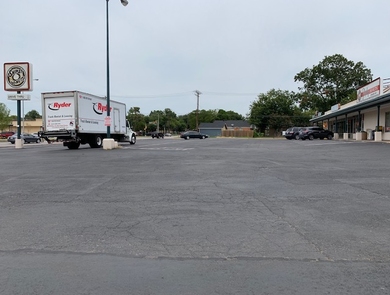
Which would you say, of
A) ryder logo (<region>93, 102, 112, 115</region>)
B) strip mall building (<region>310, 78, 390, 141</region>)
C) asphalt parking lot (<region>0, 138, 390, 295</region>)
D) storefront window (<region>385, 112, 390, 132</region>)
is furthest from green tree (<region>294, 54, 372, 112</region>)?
asphalt parking lot (<region>0, 138, 390, 295</region>)

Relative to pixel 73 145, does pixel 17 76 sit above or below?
above

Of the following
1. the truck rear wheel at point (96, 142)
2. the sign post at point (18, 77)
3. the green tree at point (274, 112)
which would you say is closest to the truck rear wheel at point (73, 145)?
the truck rear wheel at point (96, 142)

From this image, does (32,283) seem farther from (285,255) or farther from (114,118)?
(114,118)

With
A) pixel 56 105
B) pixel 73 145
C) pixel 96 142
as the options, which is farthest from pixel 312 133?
pixel 56 105

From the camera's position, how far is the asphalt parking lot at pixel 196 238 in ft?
11.5

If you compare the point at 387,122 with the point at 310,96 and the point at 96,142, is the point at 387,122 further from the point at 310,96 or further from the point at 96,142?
the point at 310,96

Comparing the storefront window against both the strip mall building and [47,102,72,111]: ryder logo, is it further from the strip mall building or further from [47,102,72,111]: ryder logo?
[47,102,72,111]: ryder logo

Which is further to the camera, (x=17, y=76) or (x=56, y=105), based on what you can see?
(x=17, y=76)

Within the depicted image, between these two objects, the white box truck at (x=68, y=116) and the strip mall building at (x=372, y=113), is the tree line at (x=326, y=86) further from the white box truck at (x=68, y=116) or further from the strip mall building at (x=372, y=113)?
the white box truck at (x=68, y=116)

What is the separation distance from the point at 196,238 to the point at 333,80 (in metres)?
77.3

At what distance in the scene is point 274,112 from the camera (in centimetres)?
8269

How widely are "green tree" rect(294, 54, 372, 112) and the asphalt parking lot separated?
70360 mm

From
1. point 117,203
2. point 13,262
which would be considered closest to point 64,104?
point 117,203

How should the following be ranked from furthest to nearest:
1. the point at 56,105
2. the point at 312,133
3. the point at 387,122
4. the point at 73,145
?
the point at 312,133 < the point at 387,122 < the point at 73,145 < the point at 56,105
